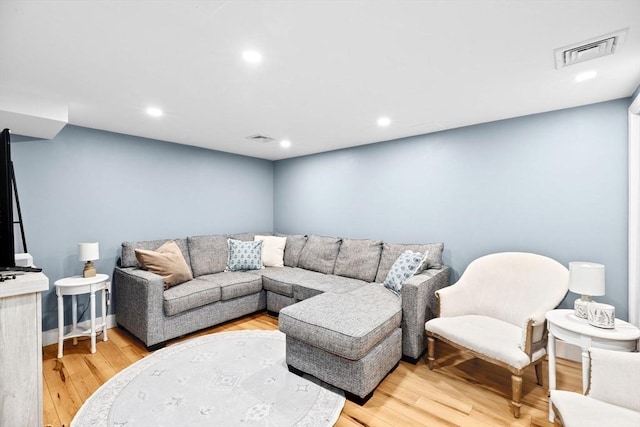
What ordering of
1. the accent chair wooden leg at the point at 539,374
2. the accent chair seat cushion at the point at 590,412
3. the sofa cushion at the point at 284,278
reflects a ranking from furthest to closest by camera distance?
the sofa cushion at the point at 284,278, the accent chair wooden leg at the point at 539,374, the accent chair seat cushion at the point at 590,412

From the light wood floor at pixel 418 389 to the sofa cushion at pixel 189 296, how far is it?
1.54 ft

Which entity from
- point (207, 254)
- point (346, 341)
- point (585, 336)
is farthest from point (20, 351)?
point (585, 336)

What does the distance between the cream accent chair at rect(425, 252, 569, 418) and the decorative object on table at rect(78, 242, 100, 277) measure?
323 centimetres

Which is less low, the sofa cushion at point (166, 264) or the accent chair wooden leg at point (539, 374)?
the sofa cushion at point (166, 264)

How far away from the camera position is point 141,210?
3584mm

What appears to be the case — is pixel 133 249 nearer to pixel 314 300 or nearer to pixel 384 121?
pixel 314 300

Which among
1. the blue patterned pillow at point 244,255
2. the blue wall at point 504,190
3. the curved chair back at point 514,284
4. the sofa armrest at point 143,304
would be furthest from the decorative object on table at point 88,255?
the curved chair back at point 514,284

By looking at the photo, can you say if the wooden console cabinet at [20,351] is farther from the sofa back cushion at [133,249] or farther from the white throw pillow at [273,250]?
the white throw pillow at [273,250]

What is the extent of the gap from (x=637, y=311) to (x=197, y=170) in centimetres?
474

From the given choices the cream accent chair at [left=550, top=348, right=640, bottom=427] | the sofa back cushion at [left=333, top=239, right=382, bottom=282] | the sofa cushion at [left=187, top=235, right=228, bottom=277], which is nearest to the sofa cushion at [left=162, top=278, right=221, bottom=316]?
the sofa cushion at [left=187, top=235, right=228, bottom=277]

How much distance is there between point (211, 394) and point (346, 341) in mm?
1065

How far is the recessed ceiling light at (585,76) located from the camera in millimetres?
1917

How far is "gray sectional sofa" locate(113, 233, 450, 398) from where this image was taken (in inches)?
83.0

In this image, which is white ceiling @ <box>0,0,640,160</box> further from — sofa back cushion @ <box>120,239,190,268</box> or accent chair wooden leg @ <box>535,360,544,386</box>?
accent chair wooden leg @ <box>535,360,544,386</box>
